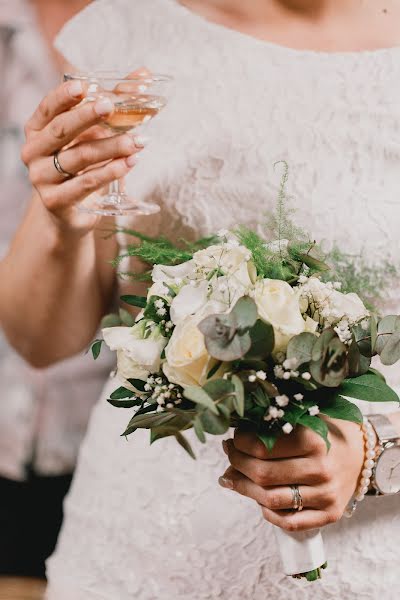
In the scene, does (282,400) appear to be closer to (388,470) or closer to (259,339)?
(259,339)

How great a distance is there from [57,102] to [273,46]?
41cm

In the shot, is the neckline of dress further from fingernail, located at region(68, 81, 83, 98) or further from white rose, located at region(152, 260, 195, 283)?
white rose, located at region(152, 260, 195, 283)

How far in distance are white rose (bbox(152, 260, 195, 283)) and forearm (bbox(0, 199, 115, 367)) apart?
317mm

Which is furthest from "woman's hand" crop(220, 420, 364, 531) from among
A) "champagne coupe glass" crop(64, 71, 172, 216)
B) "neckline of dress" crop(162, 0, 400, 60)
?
"neckline of dress" crop(162, 0, 400, 60)

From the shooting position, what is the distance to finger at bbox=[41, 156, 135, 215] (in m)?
1.06

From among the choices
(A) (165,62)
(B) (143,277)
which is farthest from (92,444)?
(A) (165,62)

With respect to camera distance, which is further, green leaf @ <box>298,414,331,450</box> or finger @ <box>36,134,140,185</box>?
finger @ <box>36,134,140,185</box>

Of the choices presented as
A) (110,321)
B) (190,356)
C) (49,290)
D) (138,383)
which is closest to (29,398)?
(49,290)

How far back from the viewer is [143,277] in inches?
40.2

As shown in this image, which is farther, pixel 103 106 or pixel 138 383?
pixel 103 106

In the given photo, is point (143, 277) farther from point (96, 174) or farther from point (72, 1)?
point (72, 1)

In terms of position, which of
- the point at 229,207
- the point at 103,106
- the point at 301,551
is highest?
the point at 103,106

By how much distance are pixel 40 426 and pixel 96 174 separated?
128cm

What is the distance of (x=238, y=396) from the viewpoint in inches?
29.9
